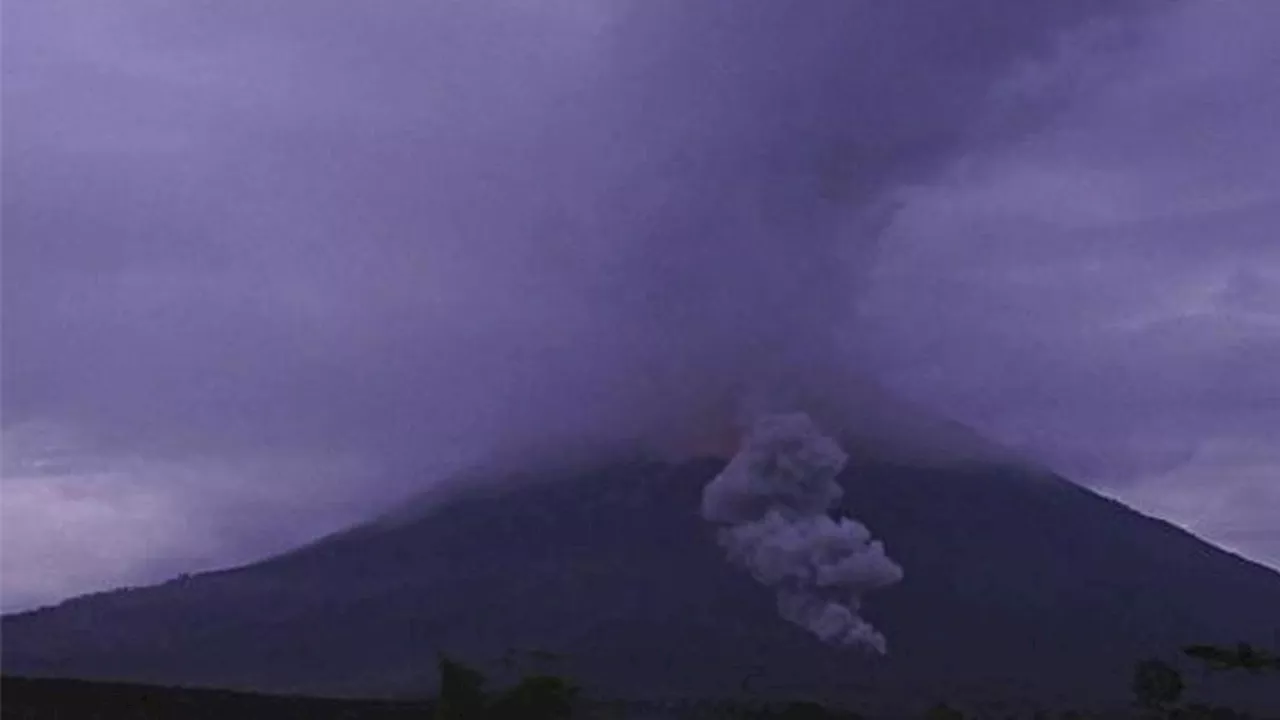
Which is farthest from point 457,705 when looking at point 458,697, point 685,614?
point 685,614

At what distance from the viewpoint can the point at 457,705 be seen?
4212cm

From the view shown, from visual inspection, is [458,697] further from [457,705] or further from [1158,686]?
[1158,686]

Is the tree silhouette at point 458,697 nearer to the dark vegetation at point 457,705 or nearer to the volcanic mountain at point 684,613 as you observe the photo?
the dark vegetation at point 457,705

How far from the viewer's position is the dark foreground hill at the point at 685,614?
366 ft

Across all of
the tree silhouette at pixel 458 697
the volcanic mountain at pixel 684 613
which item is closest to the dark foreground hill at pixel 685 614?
the volcanic mountain at pixel 684 613

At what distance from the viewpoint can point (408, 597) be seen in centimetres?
13412

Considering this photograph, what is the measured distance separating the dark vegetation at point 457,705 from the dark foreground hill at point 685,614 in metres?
13.3

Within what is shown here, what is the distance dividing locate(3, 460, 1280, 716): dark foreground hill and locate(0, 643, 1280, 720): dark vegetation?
526 inches

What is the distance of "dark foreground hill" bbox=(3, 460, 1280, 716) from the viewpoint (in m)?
112

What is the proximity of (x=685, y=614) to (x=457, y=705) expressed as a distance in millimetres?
92704

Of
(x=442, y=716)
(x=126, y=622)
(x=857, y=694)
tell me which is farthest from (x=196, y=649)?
(x=442, y=716)

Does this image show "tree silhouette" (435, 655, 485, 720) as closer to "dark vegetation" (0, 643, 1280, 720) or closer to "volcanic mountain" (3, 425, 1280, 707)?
"dark vegetation" (0, 643, 1280, 720)

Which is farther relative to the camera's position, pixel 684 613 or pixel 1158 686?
pixel 684 613

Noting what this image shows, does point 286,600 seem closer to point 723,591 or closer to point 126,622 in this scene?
point 126,622
